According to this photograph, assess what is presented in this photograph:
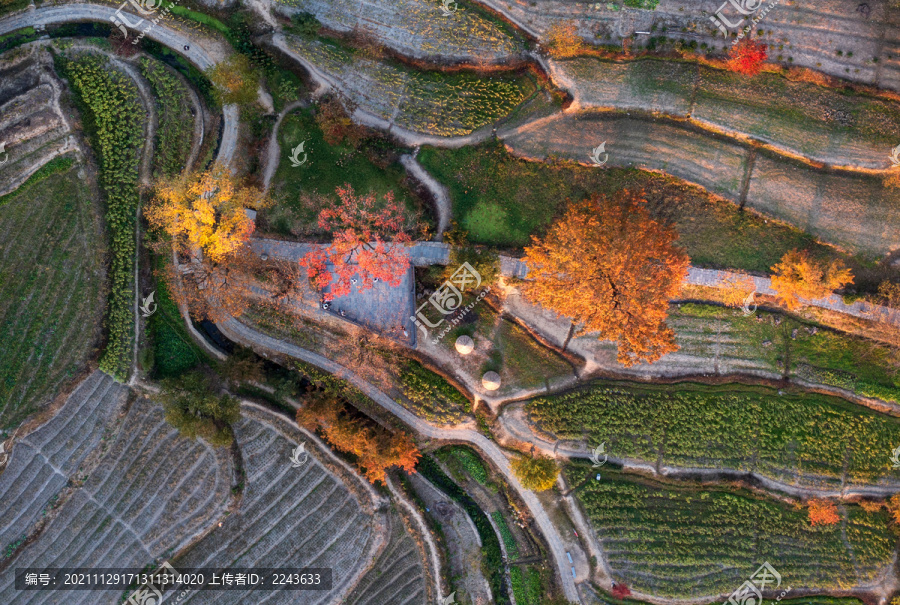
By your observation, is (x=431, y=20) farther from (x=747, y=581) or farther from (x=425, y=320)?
(x=747, y=581)

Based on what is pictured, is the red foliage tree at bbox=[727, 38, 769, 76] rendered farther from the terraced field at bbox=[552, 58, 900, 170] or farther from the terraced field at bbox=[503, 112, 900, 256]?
the terraced field at bbox=[503, 112, 900, 256]

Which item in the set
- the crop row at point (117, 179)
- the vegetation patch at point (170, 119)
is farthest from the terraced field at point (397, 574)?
the vegetation patch at point (170, 119)

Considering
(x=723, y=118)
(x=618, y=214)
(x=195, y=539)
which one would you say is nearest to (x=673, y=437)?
(x=618, y=214)

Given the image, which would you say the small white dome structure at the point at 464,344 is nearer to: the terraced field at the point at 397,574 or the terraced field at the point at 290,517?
the terraced field at the point at 290,517

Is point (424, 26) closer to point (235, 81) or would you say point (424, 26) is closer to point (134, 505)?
point (235, 81)

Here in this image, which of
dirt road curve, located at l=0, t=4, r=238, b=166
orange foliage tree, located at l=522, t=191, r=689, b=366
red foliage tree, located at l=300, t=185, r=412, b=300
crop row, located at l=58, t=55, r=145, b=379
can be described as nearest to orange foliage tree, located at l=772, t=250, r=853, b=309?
orange foliage tree, located at l=522, t=191, r=689, b=366
